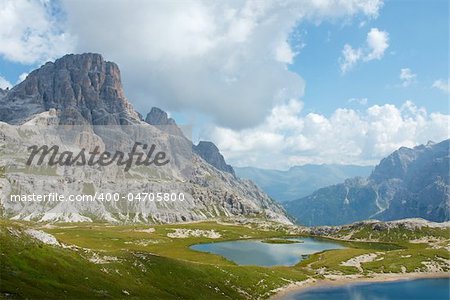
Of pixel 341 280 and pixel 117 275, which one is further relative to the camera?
pixel 341 280

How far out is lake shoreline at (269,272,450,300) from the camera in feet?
338

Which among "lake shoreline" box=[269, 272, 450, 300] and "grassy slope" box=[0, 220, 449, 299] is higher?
"grassy slope" box=[0, 220, 449, 299]

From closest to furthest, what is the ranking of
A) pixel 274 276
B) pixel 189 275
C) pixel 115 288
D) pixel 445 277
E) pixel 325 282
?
pixel 115 288 < pixel 189 275 < pixel 274 276 < pixel 325 282 < pixel 445 277

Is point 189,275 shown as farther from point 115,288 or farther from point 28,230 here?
point 28,230

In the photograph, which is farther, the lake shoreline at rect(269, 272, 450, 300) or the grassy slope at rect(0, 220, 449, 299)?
the lake shoreline at rect(269, 272, 450, 300)

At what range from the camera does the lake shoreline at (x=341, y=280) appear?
4061 inches

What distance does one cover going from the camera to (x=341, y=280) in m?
121

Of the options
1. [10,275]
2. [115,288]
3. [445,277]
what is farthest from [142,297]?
[445,277]

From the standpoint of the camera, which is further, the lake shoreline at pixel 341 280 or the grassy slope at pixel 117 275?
the lake shoreline at pixel 341 280

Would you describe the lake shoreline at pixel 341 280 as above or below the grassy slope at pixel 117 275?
below

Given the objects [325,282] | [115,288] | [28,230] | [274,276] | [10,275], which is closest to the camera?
[10,275]

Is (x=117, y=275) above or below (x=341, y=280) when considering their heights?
above

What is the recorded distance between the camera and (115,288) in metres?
66.7

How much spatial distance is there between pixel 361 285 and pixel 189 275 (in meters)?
54.4
